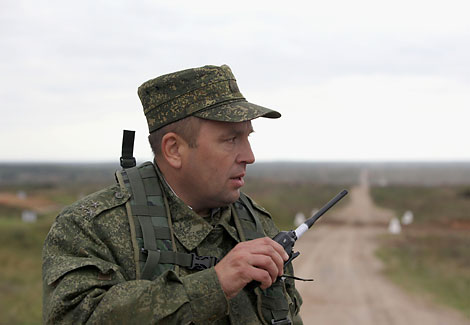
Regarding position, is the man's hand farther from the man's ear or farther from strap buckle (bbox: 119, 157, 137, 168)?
strap buckle (bbox: 119, 157, 137, 168)

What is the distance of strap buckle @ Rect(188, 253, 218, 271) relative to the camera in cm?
214

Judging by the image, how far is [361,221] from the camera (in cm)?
3184

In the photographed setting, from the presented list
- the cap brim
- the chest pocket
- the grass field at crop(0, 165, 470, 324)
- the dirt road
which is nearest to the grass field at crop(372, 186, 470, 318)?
the grass field at crop(0, 165, 470, 324)

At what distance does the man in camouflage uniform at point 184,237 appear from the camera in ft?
5.85

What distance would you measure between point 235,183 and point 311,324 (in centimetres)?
1069

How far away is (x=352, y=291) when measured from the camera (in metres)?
14.6

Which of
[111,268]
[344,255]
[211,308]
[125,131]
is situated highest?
[125,131]

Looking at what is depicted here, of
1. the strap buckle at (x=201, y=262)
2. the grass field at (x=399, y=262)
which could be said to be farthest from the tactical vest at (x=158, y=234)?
the grass field at (x=399, y=262)

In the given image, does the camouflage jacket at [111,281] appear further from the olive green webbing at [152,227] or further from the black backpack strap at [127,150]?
the black backpack strap at [127,150]

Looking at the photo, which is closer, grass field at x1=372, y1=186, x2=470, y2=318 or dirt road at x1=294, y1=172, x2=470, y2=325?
dirt road at x1=294, y1=172, x2=470, y2=325

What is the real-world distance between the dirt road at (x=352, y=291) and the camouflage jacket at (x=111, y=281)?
10.8m

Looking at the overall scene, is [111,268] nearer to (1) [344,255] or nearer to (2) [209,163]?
(2) [209,163]

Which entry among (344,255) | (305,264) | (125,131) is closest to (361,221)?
(344,255)

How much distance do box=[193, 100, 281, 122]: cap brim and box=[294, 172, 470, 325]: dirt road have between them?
10.7 meters
